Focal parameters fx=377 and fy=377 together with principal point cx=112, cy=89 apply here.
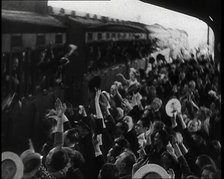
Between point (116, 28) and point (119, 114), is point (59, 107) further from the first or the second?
point (116, 28)

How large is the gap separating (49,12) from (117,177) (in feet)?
3.07

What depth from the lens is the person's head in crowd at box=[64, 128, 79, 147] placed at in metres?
1.92

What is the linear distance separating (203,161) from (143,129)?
40 centimetres

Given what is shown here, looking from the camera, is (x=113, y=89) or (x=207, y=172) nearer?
(x=113, y=89)

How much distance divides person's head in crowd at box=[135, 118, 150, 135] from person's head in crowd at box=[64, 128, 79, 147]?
35 cm

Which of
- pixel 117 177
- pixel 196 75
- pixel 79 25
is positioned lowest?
pixel 117 177

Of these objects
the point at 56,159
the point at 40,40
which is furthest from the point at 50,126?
the point at 40,40

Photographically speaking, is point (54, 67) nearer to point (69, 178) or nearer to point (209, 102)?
point (69, 178)

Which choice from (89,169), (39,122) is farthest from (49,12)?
(89,169)

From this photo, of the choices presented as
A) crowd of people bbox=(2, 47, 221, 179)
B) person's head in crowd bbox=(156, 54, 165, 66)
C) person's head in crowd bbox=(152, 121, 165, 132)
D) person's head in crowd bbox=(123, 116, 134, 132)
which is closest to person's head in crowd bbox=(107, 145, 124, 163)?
crowd of people bbox=(2, 47, 221, 179)

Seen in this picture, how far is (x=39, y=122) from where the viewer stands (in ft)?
6.09

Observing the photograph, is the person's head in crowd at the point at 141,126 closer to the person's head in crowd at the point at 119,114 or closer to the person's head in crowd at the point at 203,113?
the person's head in crowd at the point at 119,114

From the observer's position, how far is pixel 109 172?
6.57 ft

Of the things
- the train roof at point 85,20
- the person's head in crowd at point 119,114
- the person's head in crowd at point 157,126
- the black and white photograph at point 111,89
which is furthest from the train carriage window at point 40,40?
the person's head in crowd at point 157,126
